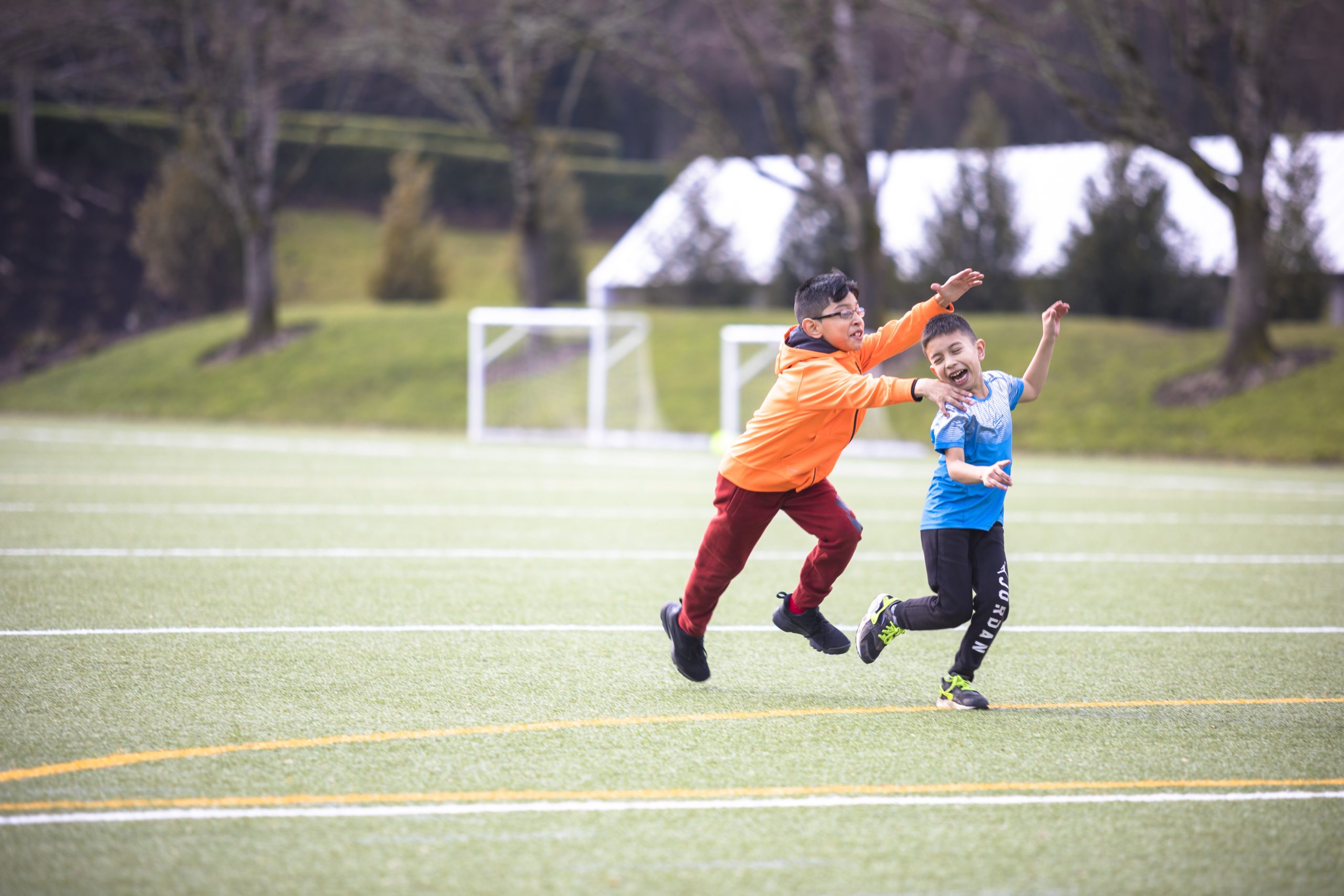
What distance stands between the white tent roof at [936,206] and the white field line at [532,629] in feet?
59.6

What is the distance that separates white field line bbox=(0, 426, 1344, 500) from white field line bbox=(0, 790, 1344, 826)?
36.4ft

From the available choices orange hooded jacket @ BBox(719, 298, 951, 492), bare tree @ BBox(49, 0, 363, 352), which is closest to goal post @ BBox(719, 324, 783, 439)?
bare tree @ BBox(49, 0, 363, 352)

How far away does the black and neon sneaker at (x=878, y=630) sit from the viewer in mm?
5320

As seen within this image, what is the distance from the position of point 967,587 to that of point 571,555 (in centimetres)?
458

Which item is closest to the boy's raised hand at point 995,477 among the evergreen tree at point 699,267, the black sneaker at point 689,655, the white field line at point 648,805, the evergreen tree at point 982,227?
the white field line at point 648,805

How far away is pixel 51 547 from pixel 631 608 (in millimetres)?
4455

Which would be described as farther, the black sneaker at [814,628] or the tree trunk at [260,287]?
the tree trunk at [260,287]

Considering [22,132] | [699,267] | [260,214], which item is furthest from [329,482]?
[22,132]

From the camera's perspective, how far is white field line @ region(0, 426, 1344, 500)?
1517 centimetres

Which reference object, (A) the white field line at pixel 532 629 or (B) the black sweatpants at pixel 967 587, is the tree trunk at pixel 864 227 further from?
(B) the black sweatpants at pixel 967 587

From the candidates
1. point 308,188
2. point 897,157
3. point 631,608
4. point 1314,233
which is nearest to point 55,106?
point 308,188

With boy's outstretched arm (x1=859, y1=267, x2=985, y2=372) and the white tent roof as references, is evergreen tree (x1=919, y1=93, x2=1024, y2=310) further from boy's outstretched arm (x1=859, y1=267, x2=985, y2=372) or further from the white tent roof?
boy's outstretched arm (x1=859, y1=267, x2=985, y2=372)

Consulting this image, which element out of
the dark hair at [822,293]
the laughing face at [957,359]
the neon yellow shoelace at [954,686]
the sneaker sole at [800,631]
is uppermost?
the dark hair at [822,293]

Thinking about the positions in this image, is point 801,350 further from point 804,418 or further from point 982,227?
point 982,227
